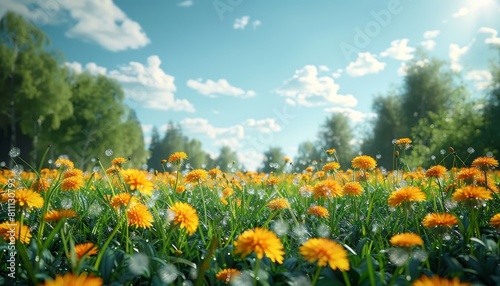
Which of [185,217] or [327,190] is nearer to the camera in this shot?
[185,217]

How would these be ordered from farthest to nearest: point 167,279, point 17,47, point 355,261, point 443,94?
point 443,94
point 17,47
point 355,261
point 167,279

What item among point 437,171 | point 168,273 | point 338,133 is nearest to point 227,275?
point 168,273

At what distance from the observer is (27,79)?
20484mm

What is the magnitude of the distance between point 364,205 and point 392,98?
31.5m

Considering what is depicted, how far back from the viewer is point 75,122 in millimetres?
24562

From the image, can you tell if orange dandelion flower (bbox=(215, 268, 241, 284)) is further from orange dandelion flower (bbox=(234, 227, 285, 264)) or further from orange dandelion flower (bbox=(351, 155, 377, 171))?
orange dandelion flower (bbox=(351, 155, 377, 171))

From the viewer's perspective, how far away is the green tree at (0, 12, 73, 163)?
20.6m

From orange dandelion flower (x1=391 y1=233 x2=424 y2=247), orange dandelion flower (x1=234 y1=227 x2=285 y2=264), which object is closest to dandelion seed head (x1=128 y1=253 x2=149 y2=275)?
orange dandelion flower (x1=234 y1=227 x2=285 y2=264)

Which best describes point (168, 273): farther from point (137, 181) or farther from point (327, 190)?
point (327, 190)

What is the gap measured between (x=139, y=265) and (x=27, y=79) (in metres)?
Answer: 22.7

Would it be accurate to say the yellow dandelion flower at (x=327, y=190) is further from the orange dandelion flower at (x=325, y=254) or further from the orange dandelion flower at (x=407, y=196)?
the orange dandelion flower at (x=325, y=254)

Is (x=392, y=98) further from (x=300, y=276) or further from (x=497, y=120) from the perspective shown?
(x=300, y=276)

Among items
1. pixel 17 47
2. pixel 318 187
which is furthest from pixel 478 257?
pixel 17 47

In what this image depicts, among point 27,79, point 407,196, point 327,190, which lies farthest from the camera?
point 27,79
